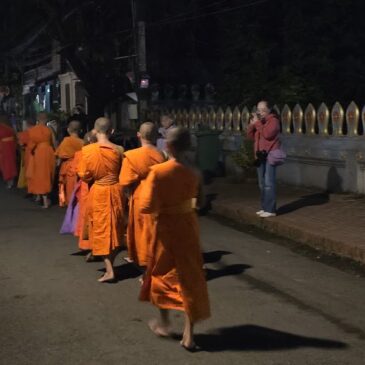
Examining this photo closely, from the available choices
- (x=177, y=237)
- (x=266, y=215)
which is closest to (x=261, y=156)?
(x=266, y=215)

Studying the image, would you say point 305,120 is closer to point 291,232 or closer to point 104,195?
point 291,232

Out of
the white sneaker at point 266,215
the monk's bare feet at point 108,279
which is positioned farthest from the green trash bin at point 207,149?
Answer: the monk's bare feet at point 108,279

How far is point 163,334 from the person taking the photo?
5145 mm

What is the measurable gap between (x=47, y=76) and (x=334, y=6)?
17.8m

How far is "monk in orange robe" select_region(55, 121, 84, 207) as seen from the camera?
10628 mm

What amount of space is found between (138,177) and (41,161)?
22.3ft

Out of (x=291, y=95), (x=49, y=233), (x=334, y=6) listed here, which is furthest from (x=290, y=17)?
(x=49, y=233)

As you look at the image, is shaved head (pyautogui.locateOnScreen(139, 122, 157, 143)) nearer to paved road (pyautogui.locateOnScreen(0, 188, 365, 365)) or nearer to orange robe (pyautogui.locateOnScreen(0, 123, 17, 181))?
paved road (pyautogui.locateOnScreen(0, 188, 365, 365))

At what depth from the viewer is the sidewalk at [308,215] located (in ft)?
26.9

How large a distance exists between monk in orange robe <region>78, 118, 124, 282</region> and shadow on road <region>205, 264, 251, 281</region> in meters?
1.04

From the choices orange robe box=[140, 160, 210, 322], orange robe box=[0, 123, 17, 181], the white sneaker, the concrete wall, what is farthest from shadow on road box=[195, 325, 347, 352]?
orange robe box=[0, 123, 17, 181]

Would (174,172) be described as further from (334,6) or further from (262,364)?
(334,6)

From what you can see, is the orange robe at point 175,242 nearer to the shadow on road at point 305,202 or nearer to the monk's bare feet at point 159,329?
the monk's bare feet at point 159,329

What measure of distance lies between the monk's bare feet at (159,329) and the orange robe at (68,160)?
18.5 ft
